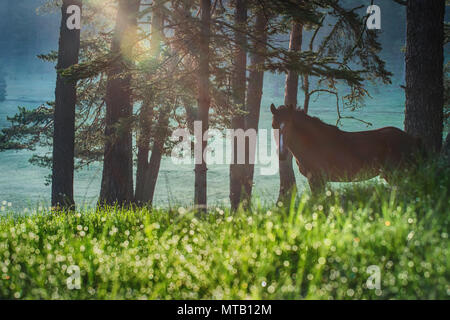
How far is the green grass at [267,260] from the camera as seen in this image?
3.60 m

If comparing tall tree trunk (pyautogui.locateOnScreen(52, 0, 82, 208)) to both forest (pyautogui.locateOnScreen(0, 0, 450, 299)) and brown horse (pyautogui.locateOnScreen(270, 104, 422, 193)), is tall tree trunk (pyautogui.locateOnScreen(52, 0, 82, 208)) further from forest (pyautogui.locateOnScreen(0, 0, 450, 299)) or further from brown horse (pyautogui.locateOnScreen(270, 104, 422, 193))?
brown horse (pyautogui.locateOnScreen(270, 104, 422, 193))

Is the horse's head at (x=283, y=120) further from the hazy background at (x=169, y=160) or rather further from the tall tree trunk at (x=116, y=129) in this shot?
the tall tree trunk at (x=116, y=129)

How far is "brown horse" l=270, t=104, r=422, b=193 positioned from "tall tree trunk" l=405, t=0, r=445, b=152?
0.58 m

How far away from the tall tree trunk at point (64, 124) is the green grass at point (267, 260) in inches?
296

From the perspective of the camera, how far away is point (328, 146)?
8844 mm

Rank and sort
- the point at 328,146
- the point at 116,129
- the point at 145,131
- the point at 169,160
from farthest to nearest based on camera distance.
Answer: the point at 169,160, the point at 145,131, the point at 116,129, the point at 328,146

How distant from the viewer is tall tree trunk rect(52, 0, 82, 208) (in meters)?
12.6

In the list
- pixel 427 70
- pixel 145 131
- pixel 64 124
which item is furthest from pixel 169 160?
pixel 427 70

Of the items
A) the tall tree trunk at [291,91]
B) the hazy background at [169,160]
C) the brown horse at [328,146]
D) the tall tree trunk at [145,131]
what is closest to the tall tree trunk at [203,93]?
the hazy background at [169,160]

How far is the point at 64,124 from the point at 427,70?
1067 cm

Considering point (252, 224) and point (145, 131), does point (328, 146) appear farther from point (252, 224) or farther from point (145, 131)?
point (145, 131)

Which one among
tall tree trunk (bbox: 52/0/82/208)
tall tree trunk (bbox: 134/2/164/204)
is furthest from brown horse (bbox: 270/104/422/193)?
tall tree trunk (bbox: 52/0/82/208)
